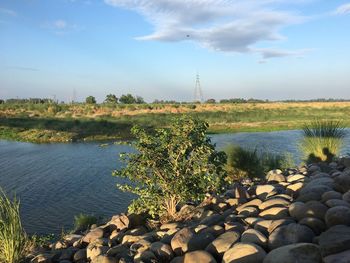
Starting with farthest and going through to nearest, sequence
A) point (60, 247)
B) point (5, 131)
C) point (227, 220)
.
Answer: point (5, 131)
point (60, 247)
point (227, 220)

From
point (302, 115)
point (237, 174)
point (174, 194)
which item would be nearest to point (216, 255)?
point (174, 194)

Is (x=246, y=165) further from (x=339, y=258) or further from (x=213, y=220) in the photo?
(x=339, y=258)

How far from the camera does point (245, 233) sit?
5121 millimetres

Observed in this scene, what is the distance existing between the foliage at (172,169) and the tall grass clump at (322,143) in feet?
15.8

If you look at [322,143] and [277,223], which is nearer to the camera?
[277,223]

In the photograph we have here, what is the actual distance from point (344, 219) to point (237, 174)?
848 centimetres

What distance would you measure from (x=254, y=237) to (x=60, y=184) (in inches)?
541

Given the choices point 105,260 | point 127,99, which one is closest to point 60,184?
point 105,260

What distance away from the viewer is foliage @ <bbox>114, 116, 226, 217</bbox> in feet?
26.9

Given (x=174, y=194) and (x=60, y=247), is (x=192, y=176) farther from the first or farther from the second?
(x=60, y=247)

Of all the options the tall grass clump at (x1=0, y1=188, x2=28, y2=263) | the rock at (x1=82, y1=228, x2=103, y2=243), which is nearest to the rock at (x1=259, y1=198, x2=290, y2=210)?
the rock at (x1=82, y1=228, x2=103, y2=243)

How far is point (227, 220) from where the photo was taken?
6.20 metres

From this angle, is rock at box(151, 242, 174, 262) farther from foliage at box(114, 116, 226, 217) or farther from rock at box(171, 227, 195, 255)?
foliage at box(114, 116, 226, 217)

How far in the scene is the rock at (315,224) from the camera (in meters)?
5.00
